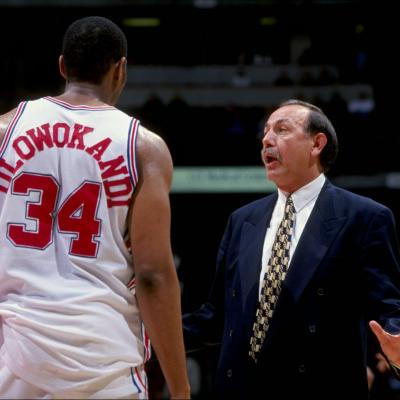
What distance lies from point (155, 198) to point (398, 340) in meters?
1.32

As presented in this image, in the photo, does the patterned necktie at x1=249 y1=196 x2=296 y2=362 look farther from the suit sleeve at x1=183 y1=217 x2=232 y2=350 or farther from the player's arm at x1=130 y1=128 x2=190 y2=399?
the player's arm at x1=130 y1=128 x2=190 y2=399

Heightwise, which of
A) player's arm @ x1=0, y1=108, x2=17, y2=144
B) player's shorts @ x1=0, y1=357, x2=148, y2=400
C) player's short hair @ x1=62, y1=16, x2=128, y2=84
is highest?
player's short hair @ x1=62, y1=16, x2=128, y2=84

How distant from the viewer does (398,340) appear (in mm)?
3139

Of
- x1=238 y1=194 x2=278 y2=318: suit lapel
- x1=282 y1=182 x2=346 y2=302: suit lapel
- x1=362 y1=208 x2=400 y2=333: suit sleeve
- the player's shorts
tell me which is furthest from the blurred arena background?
the player's shorts

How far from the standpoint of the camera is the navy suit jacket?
3283 mm

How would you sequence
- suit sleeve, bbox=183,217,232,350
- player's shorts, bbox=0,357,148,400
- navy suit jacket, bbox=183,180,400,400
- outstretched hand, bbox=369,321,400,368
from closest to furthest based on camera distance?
player's shorts, bbox=0,357,148,400, outstretched hand, bbox=369,321,400,368, navy suit jacket, bbox=183,180,400,400, suit sleeve, bbox=183,217,232,350

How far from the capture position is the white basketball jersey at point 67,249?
230cm

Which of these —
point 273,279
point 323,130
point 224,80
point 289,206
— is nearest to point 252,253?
point 273,279

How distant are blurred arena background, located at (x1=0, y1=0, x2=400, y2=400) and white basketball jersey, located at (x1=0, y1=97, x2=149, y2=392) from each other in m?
9.32

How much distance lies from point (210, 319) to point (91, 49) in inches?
65.4

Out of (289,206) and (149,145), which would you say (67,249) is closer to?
(149,145)

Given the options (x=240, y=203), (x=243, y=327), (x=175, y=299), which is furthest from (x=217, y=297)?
(x=240, y=203)

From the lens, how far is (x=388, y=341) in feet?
10.4

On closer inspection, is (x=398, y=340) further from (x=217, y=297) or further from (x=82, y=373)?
(x=82, y=373)
